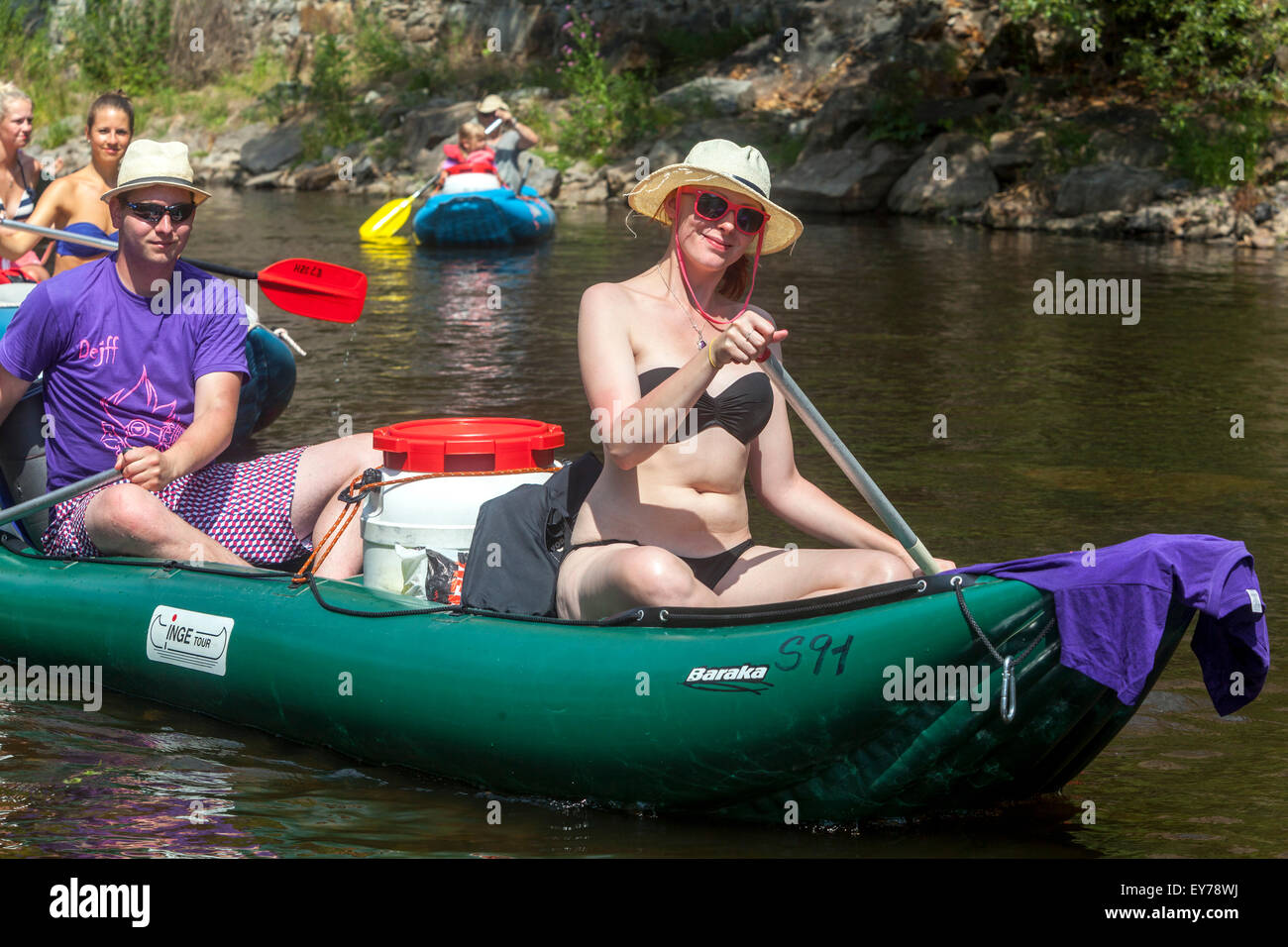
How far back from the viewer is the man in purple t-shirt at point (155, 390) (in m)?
4.17

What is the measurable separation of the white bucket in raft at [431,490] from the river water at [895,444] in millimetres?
506

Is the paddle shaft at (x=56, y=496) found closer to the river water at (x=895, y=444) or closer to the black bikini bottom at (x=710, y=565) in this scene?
the river water at (x=895, y=444)

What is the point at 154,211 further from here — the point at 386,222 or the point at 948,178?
the point at 948,178

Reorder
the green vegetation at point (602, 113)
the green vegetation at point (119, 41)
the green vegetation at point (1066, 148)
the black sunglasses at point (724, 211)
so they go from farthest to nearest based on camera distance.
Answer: the green vegetation at point (119, 41), the green vegetation at point (602, 113), the green vegetation at point (1066, 148), the black sunglasses at point (724, 211)

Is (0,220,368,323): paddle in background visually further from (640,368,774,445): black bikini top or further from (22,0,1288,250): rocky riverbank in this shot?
(22,0,1288,250): rocky riverbank

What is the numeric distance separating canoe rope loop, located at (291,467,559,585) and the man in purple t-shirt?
0.03 m

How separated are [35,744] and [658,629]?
1.72 m

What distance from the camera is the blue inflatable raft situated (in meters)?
13.9

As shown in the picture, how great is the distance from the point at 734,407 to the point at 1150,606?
1038 mm

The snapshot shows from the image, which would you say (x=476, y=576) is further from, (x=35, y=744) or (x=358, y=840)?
(x=35, y=744)

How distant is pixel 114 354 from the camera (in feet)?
13.8

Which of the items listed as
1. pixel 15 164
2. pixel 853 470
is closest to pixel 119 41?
pixel 15 164

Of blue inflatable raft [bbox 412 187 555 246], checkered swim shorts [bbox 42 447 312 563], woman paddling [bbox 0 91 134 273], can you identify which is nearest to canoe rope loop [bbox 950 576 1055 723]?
checkered swim shorts [bbox 42 447 312 563]

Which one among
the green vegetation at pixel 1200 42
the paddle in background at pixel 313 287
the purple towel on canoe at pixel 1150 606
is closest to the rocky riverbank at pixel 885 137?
the green vegetation at pixel 1200 42
